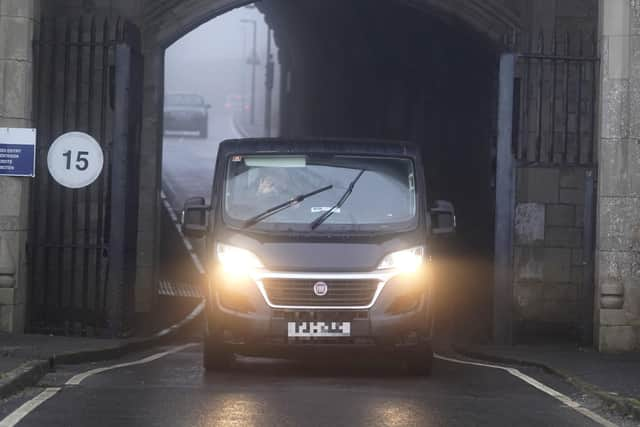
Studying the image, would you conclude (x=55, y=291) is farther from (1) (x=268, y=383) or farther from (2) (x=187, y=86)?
(2) (x=187, y=86)

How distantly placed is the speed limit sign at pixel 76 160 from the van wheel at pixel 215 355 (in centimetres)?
356

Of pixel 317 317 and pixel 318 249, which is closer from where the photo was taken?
pixel 317 317

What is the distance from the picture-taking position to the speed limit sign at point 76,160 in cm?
1541

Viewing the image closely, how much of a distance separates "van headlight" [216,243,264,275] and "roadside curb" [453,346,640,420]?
9.38 feet

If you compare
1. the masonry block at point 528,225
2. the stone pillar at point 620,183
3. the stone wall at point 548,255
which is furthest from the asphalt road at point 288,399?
the masonry block at point 528,225

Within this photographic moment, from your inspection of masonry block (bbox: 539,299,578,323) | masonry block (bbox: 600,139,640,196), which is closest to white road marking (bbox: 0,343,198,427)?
masonry block (bbox: 600,139,640,196)

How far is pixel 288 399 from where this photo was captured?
10.4 metres

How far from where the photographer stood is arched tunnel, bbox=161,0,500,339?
23297mm

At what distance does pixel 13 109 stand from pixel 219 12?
5.33m

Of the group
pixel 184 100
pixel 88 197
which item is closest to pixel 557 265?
pixel 88 197

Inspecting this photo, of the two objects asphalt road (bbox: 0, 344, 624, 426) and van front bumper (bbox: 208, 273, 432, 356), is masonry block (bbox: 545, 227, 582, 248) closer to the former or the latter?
asphalt road (bbox: 0, 344, 624, 426)

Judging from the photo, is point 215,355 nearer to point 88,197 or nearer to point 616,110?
point 88,197

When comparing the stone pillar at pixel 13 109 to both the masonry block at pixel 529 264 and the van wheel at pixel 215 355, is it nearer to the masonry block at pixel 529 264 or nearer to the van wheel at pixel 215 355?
the van wheel at pixel 215 355

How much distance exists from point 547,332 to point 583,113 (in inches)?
117
